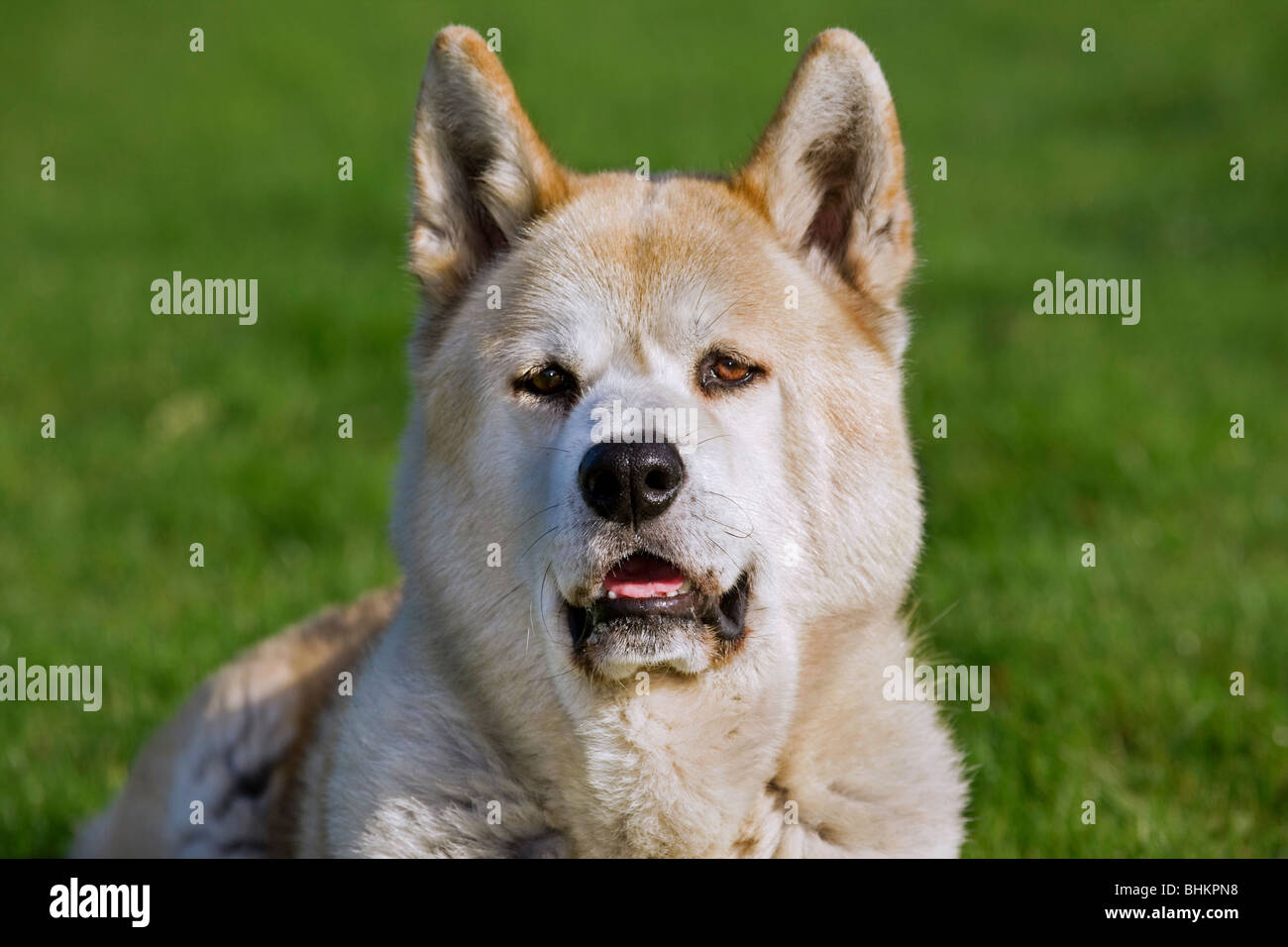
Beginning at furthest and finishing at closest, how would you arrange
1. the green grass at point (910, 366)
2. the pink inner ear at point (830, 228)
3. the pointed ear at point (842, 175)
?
the green grass at point (910, 366) < the pink inner ear at point (830, 228) < the pointed ear at point (842, 175)

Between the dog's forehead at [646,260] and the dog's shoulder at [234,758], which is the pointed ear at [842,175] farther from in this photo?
the dog's shoulder at [234,758]

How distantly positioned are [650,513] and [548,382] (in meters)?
0.51

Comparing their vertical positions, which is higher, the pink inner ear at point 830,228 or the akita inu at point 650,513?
the pink inner ear at point 830,228

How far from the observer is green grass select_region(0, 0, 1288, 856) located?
5.01 m

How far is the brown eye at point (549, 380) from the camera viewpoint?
3408mm

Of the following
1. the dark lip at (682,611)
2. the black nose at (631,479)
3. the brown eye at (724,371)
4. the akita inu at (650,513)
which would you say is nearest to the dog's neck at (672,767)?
the akita inu at (650,513)

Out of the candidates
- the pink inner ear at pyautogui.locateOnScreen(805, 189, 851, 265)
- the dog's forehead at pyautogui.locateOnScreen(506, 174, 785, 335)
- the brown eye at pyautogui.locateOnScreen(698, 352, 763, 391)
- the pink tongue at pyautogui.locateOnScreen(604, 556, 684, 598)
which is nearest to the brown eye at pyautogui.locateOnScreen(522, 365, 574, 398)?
the dog's forehead at pyautogui.locateOnScreen(506, 174, 785, 335)

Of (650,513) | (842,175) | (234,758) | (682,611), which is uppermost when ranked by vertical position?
(842,175)

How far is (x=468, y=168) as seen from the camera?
386 cm

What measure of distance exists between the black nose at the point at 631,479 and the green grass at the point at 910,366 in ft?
4.64

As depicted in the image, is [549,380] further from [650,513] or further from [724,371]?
[650,513]

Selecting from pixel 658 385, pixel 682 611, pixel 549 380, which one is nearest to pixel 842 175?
pixel 658 385

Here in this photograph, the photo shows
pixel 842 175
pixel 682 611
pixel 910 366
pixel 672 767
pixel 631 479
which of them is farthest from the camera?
pixel 910 366

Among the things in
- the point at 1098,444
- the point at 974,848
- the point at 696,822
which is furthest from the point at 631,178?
the point at 1098,444
